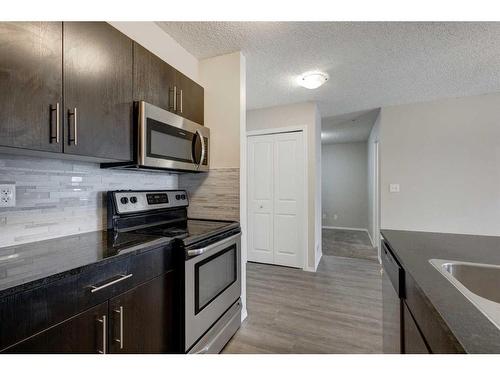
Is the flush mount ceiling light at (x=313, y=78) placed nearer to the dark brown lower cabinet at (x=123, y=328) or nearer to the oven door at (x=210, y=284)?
the oven door at (x=210, y=284)

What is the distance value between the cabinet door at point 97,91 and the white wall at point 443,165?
3354 mm

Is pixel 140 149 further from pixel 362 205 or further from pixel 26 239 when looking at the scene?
pixel 362 205

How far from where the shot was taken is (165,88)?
1659mm

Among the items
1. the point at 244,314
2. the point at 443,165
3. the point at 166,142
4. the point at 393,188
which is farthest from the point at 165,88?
the point at 443,165

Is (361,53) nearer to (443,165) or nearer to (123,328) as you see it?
(443,165)

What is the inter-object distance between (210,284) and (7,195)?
3.75 feet

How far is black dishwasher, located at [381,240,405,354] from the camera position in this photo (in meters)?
1.02

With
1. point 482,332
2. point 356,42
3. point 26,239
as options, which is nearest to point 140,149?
point 26,239

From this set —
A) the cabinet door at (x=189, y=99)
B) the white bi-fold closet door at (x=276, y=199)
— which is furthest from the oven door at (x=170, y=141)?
A: the white bi-fold closet door at (x=276, y=199)

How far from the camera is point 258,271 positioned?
10.7 ft

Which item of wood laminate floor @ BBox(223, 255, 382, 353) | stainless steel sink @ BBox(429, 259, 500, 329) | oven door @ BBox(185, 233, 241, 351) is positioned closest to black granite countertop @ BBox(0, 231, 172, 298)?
oven door @ BBox(185, 233, 241, 351)

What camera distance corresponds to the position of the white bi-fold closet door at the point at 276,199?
3.35 meters

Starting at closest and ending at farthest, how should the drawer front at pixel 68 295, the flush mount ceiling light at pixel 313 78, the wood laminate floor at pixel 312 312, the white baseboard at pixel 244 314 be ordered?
the drawer front at pixel 68 295
the wood laminate floor at pixel 312 312
the white baseboard at pixel 244 314
the flush mount ceiling light at pixel 313 78
